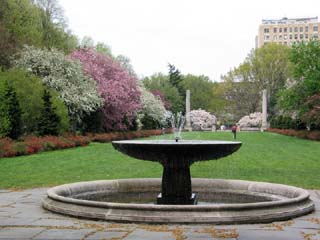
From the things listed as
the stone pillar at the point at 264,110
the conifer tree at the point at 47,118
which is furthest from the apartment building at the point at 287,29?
the conifer tree at the point at 47,118

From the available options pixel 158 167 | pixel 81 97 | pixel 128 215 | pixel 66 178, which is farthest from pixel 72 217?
pixel 81 97

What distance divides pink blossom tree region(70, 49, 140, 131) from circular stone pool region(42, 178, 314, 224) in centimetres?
2902

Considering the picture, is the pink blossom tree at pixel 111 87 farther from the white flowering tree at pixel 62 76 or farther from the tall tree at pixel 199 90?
the tall tree at pixel 199 90

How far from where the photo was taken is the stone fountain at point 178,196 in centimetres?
806

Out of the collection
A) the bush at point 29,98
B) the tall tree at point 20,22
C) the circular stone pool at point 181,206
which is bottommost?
the circular stone pool at point 181,206

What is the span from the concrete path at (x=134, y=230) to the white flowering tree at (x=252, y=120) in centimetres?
7801

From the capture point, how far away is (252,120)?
85812 millimetres

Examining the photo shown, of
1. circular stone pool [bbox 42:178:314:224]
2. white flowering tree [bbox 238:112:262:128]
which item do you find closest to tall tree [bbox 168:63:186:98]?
white flowering tree [bbox 238:112:262:128]

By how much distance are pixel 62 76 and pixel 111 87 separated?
631cm

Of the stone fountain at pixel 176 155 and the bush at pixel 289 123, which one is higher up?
the bush at pixel 289 123

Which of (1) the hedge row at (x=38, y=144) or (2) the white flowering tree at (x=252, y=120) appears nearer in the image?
(1) the hedge row at (x=38, y=144)

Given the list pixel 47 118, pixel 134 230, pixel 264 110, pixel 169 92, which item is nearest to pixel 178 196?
pixel 134 230

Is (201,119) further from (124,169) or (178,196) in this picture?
(178,196)

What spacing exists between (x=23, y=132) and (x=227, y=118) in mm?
67192
